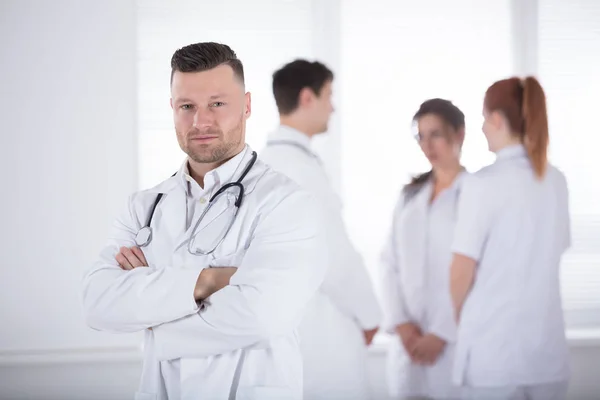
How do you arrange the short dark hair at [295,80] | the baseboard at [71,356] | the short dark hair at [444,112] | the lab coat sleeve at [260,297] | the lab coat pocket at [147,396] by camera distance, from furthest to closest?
1. the baseboard at [71,356]
2. the short dark hair at [444,112]
3. the short dark hair at [295,80]
4. the lab coat pocket at [147,396]
5. the lab coat sleeve at [260,297]

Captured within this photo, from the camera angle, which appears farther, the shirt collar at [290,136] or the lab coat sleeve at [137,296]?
the shirt collar at [290,136]

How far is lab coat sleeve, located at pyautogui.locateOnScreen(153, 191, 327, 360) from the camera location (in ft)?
4.43

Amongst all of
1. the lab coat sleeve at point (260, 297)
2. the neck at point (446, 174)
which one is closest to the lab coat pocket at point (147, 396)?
the lab coat sleeve at point (260, 297)

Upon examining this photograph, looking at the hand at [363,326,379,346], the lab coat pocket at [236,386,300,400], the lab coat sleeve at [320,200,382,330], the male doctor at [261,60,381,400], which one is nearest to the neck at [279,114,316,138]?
the male doctor at [261,60,381,400]

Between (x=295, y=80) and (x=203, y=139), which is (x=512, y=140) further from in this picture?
(x=203, y=139)

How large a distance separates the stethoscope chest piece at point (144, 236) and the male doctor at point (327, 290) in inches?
24.1

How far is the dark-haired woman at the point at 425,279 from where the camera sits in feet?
7.28

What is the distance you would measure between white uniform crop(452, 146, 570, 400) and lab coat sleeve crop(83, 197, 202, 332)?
111 cm

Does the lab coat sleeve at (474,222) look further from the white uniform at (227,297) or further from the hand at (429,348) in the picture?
the white uniform at (227,297)

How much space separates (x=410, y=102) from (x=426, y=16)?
361mm

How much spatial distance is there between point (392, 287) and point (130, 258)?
43.0 inches

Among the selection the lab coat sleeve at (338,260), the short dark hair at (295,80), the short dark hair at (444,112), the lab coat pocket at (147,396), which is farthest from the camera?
the short dark hair at (444,112)

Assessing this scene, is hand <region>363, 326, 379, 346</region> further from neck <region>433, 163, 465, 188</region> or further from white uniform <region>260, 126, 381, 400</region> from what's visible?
neck <region>433, 163, 465, 188</region>

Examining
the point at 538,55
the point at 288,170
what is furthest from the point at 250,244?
the point at 538,55
